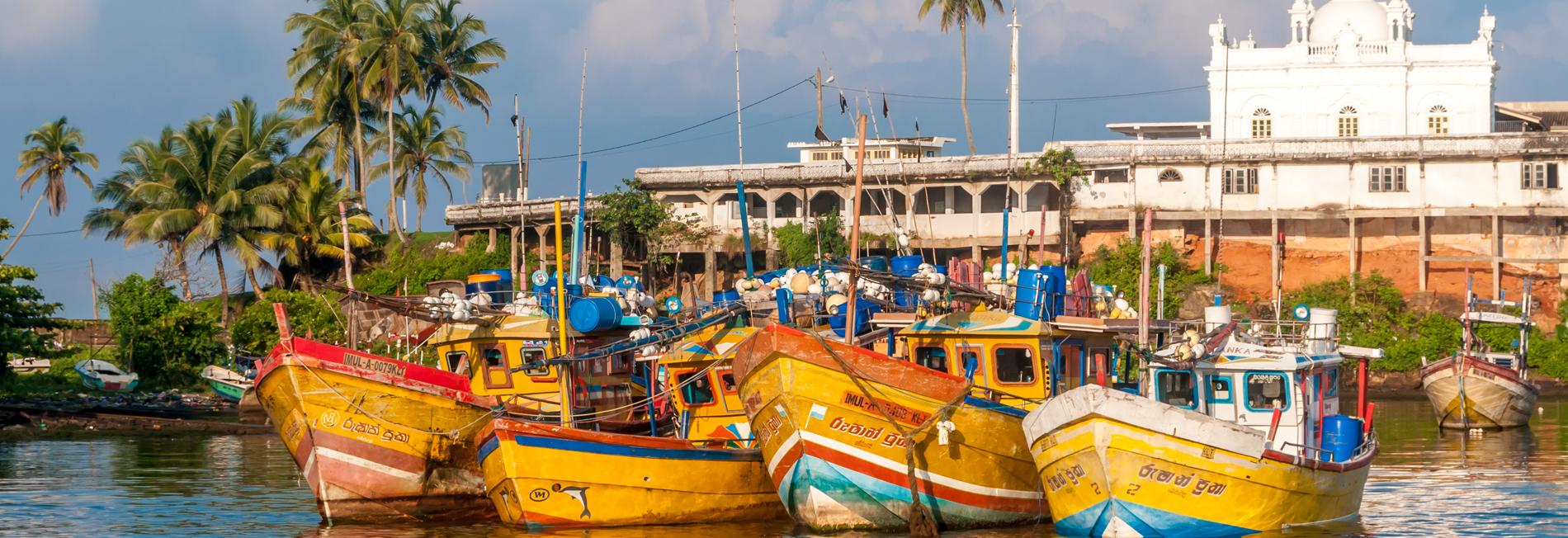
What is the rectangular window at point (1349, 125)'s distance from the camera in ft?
191

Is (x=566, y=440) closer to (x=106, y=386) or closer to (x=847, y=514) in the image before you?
(x=847, y=514)

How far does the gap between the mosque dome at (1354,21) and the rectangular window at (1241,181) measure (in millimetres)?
7344

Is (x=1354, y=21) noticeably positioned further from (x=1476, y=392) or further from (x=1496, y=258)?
(x=1476, y=392)

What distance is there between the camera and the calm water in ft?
77.3

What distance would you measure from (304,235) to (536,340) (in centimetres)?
3342

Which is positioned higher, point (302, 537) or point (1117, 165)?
point (1117, 165)

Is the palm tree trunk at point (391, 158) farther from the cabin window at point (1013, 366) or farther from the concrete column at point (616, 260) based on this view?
the cabin window at point (1013, 366)

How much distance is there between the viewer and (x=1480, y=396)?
39812 mm

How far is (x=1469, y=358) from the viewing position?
39.9 metres

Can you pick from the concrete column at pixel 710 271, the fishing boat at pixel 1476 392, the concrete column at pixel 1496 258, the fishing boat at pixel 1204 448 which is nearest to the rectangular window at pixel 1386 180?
the concrete column at pixel 1496 258

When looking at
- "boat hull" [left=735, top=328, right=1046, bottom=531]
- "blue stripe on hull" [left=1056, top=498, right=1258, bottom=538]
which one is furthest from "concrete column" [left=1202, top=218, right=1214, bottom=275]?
"blue stripe on hull" [left=1056, top=498, right=1258, bottom=538]

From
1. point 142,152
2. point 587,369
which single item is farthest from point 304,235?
point 587,369

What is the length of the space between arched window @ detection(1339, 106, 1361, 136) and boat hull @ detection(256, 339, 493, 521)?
4105 centimetres

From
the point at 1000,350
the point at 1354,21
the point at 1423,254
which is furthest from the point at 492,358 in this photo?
the point at 1354,21
